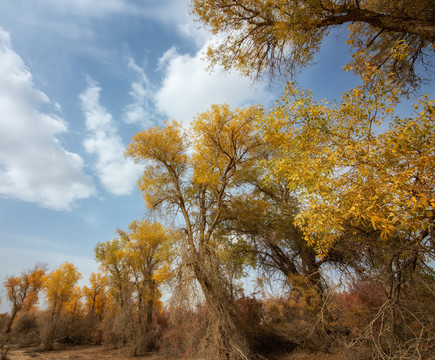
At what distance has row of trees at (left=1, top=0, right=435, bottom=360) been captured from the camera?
3262mm

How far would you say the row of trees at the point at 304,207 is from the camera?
3262 mm

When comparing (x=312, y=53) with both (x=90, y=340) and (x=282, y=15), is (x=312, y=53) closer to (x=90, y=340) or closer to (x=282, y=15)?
(x=282, y=15)

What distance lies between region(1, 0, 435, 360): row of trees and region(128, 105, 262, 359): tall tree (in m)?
0.05

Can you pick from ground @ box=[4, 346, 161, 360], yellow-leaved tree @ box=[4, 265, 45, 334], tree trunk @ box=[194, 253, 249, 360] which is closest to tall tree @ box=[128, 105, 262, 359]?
tree trunk @ box=[194, 253, 249, 360]

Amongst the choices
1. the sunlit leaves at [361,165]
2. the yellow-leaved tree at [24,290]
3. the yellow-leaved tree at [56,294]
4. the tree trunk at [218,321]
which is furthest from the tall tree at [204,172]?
the yellow-leaved tree at [24,290]

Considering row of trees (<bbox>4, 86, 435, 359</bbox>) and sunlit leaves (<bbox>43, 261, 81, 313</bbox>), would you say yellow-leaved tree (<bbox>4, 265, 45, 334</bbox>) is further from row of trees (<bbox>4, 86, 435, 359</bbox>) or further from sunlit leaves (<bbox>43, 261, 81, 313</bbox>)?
row of trees (<bbox>4, 86, 435, 359</bbox>)

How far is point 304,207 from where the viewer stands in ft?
13.9

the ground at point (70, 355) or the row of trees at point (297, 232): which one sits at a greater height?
the row of trees at point (297, 232)

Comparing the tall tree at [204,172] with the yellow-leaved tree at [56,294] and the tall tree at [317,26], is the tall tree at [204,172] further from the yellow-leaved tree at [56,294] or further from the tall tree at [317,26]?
the yellow-leaved tree at [56,294]

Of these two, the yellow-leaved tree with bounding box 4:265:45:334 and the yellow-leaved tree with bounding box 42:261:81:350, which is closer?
the yellow-leaved tree with bounding box 42:261:81:350

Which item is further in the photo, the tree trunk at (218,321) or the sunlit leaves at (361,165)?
the tree trunk at (218,321)

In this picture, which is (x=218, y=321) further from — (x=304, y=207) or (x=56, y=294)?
(x=56, y=294)

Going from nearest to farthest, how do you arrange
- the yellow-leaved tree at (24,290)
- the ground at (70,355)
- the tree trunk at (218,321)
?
1. the tree trunk at (218,321)
2. the ground at (70,355)
3. the yellow-leaved tree at (24,290)

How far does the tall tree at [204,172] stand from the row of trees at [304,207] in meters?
0.05
